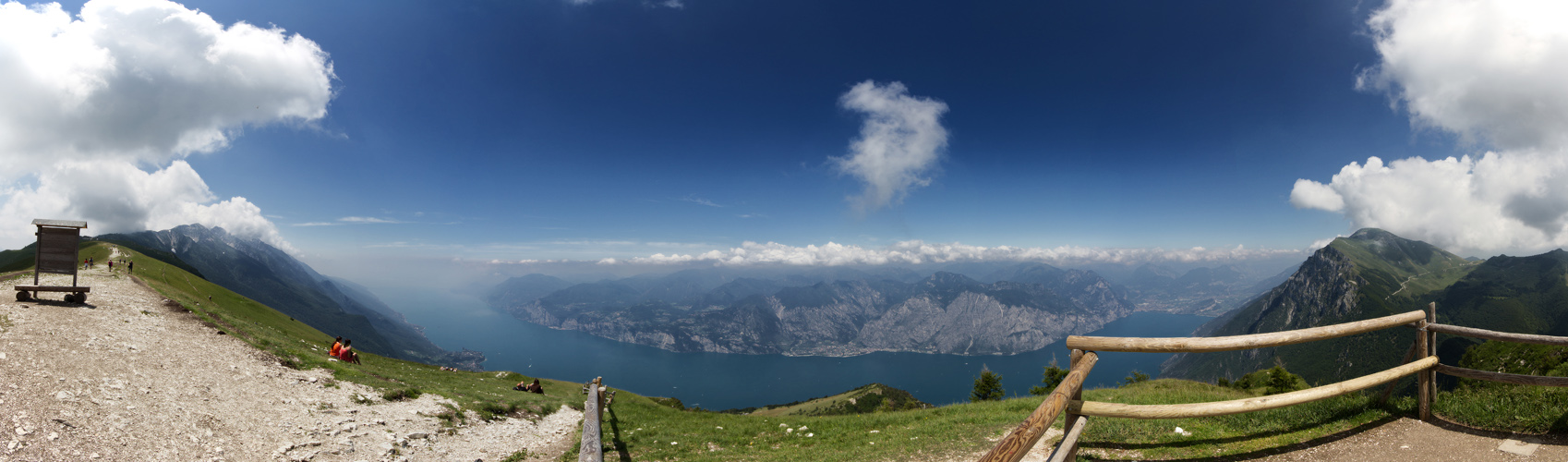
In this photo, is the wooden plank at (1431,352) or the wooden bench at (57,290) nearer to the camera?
the wooden plank at (1431,352)

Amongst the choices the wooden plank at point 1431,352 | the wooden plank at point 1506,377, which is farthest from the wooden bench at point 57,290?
the wooden plank at point 1506,377

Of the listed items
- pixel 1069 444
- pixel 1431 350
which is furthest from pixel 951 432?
pixel 1431 350

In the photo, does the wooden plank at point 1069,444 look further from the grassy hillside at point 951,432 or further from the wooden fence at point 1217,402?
the grassy hillside at point 951,432

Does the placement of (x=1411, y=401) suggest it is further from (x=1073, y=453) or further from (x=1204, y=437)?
(x=1073, y=453)

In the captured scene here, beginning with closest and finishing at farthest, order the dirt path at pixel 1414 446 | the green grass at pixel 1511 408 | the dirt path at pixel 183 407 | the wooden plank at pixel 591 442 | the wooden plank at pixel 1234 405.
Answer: the wooden plank at pixel 1234 405 → the dirt path at pixel 1414 446 → the green grass at pixel 1511 408 → the wooden plank at pixel 591 442 → the dirt path at pixel 183 407

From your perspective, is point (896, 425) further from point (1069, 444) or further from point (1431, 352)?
point (1431, 352)

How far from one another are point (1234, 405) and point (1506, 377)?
4.38m

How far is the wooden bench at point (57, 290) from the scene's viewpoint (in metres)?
16.0

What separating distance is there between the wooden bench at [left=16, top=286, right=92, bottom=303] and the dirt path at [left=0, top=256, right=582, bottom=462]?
1.15 feet

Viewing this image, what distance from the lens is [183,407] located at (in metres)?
9.66

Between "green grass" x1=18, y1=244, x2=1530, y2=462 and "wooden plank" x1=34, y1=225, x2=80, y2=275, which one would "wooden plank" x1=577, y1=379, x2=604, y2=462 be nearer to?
"green grass" x1=18, y1=244, x2=1530, y2=462

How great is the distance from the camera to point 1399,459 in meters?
5.45

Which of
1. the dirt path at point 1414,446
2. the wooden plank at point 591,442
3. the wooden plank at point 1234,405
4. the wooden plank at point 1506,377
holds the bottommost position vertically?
the wooden plank at point 591,442

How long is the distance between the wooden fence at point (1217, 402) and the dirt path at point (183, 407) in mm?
11645
